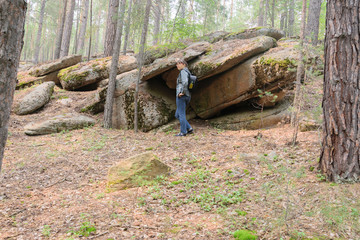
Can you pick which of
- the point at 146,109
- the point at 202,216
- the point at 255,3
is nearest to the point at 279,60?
the point at 146,109

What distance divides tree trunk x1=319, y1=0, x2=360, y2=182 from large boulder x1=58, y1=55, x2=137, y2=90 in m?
9.59

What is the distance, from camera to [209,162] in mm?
6000

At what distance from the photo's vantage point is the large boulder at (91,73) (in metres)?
12.2

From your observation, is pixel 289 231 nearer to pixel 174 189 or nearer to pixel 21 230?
pixel 174 189

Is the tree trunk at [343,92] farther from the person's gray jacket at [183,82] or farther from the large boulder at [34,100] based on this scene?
the large boulder at [34,100]

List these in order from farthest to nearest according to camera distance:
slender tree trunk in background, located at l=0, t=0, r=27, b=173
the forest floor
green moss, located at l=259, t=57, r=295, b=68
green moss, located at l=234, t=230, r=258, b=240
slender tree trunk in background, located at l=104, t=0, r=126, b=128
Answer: slender tree trunk in background, located at l=104, t=0, r=126, b=128 → green moss, located at l=259, t=57, r=295, b=68 → the forest floor → green moss, located at l=234, t=230, r=258, b=240 → slender tree trunk in background, located at l=0, t=0, r=27, b=173

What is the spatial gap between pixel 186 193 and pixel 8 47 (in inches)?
146

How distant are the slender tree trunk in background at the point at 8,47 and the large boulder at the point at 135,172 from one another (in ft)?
10.2

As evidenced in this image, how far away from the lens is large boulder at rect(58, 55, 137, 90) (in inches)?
482

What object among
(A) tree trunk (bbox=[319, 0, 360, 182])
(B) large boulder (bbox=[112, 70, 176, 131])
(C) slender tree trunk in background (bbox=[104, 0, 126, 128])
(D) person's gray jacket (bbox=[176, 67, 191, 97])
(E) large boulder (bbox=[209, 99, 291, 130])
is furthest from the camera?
(C) slender tree trunk in background (bbox=[104, 0, 126, 128])

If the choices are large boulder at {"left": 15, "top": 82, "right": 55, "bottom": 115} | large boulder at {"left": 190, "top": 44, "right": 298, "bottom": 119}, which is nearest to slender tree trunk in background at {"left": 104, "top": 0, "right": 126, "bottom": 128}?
large boulder at {"left": 190, "top": 44, "right": 298, "bottom": 119}

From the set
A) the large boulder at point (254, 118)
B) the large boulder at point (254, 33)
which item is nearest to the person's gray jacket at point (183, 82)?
the large boulder at point (254, 118)

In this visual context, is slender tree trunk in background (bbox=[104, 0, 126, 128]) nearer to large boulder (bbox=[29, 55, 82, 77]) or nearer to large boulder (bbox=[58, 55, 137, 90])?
large boulder (bbox=[58, 55, 137, 90])

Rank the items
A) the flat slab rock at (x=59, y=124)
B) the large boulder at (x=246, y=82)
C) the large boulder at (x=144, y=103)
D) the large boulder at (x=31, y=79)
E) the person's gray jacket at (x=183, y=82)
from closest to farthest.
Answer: the large boulder at (x=246, y=82), the person's gray jacket at (x=183, y=82), the flat slab rock at (x=59, y=124), the large boulder at (x=144, y=103), the large boulder at (x=31, y=79)
